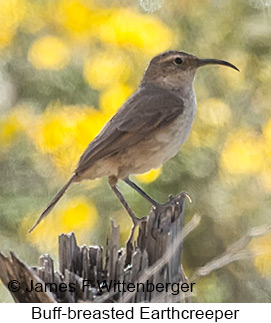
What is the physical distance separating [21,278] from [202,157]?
0.60 meters

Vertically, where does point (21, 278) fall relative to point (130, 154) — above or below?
below

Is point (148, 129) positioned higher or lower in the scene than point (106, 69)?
lower

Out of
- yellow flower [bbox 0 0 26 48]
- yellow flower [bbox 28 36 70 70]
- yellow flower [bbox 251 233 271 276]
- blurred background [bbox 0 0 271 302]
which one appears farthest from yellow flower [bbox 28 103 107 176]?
yellow flower [bbox 251 233 271 276]

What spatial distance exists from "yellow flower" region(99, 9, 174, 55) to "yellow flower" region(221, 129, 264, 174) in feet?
0.97

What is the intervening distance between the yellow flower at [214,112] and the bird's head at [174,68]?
0.19m

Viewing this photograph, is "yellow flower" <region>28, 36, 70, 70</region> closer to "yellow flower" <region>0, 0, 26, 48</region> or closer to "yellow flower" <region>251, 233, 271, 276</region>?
"yellow flower" <region>0, 0, 26, 48</region>

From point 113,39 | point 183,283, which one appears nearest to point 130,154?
point 183,283

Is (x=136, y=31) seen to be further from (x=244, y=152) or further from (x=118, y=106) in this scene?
(x=244, y=152)

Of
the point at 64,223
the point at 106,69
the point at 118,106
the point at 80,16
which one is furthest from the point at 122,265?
the point at 80,16

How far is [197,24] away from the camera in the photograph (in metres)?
1.73

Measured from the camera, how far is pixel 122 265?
1417 millimetres

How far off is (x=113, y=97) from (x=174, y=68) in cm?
22

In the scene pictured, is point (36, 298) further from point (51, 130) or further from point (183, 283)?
point (51, 130)

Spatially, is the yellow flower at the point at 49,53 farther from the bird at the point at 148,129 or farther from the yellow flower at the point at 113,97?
the bird at the point at 148,129
